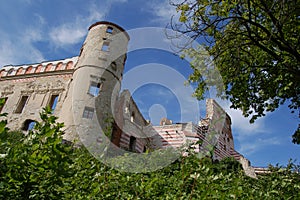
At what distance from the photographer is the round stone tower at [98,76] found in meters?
16.5

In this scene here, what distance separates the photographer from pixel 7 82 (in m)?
24.7

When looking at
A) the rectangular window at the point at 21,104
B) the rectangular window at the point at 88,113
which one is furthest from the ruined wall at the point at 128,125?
the rectangular window at the point at 21,104

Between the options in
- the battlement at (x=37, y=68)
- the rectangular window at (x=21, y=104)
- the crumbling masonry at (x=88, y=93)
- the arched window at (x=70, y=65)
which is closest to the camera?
the crumbling masonry at (x=88, y=93)

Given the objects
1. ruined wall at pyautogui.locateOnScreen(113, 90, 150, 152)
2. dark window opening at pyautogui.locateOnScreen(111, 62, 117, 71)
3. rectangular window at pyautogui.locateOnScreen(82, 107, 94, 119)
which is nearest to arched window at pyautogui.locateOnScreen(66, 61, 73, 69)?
dark window opening at pyautogui.locateOnScreen(111, 62, 117, 71)

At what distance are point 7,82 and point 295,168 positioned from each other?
28.1m

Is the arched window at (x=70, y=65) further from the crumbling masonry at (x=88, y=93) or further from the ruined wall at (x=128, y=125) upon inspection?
the ruined wall at (x=128, y=125)

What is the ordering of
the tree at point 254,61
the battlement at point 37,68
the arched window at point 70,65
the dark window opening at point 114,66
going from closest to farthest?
the tree at point 254,61 → the dark window opening at point 114,66 → the arched window at point 70,65 → the battlement at point 37,68

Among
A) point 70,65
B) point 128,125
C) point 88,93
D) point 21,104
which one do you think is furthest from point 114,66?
point 21,104

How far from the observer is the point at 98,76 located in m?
18.2

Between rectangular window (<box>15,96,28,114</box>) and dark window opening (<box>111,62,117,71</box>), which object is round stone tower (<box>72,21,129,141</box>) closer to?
dark window opening (<box>111,62,117,71</box>)

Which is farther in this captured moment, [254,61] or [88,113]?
[88,113]

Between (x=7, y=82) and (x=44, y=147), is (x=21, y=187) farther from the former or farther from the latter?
(x=7, y=82)

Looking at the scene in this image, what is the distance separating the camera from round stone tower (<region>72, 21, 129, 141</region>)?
1647 centimetres

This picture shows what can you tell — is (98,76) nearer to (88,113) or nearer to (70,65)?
(88,113)
